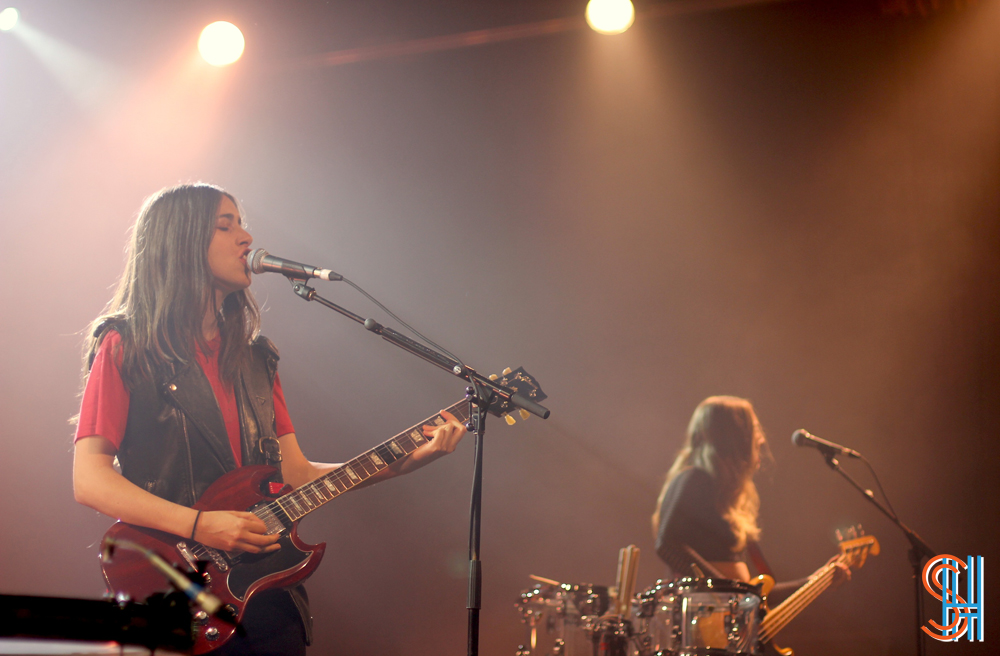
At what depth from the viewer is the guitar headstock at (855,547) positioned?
3.83m

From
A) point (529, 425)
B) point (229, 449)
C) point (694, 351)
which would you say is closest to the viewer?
point (229, 449)

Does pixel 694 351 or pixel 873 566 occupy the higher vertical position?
pixel 694 351

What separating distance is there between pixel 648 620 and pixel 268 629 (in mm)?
1477

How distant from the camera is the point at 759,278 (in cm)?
415

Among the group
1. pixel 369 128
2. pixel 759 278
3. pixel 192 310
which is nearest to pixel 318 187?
pixel 369 128

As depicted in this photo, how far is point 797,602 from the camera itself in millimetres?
3674

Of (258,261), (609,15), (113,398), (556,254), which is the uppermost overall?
(609,15)

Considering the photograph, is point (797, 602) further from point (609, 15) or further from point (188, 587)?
point (188, 587)

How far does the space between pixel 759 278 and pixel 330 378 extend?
2.29 metres

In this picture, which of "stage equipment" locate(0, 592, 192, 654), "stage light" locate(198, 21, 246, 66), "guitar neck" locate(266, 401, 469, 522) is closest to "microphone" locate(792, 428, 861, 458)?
"guitar neck" locate(266, 401, 469, 522)

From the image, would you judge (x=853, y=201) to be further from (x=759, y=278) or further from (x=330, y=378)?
(x=330, y=378)

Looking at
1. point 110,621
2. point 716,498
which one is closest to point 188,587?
point 110,621

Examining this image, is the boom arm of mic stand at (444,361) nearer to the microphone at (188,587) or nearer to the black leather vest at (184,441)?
the black leather vest at (184,441)

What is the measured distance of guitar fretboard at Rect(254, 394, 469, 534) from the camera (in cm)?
251
